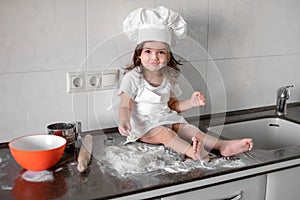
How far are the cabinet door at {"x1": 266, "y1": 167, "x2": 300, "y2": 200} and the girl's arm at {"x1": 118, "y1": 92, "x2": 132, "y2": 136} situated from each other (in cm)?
46

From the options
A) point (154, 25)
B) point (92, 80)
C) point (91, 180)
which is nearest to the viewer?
point (91, 180)

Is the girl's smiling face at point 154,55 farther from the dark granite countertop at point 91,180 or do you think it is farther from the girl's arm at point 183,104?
the dark granite countertop at point 91,180

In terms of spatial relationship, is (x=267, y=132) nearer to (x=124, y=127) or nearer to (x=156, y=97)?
(x=156, y=97)

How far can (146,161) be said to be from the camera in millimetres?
1380

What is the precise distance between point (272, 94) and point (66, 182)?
1.12m

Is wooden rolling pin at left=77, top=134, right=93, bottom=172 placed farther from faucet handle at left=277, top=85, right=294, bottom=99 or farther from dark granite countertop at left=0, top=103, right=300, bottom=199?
faucet handle at left=277, top=85, right=294, bottom=99

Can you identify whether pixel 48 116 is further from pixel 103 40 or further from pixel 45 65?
pixel 103 40

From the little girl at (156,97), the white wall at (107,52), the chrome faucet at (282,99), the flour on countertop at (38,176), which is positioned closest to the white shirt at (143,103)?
the little girl at (156,97)

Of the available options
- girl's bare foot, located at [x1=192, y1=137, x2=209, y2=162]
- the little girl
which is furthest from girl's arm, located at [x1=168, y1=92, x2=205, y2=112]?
girl's bare foot, located at [x1=192, y1=137, x2=209, y2=162]

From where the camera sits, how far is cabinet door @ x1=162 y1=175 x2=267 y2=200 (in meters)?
1.31

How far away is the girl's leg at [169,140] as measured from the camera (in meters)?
1.42

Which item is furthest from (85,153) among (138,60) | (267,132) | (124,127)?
(267,132)

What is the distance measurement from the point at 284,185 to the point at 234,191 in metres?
0.20

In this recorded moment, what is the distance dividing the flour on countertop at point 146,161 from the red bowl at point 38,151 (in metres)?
0.13
